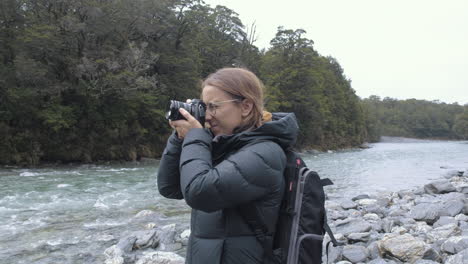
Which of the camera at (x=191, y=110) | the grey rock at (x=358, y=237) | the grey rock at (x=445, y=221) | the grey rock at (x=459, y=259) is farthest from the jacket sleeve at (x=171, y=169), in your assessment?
the grey rock at (x=445, y=221)

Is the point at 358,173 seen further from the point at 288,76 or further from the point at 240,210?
the point at 288,76

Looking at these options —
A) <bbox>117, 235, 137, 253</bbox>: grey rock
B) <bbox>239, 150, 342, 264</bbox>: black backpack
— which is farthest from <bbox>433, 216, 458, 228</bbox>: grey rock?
<bbox>239, 150, 342, 264</bbox>: black backpack

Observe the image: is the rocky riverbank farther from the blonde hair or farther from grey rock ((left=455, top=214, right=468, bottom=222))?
the blonde hair

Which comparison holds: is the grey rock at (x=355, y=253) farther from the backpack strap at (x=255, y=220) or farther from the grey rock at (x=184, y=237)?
the backpack strap at (x=255, y=220)

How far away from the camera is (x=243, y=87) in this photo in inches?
63.8

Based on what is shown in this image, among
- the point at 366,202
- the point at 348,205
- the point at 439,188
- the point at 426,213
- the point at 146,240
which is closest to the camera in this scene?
the point at 146,240

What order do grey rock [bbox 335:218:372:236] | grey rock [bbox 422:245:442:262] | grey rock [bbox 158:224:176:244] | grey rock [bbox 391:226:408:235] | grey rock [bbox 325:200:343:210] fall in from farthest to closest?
grey rock [bbox 325:200:343:210] → grey rock [bbox 335:218:372:236] → grey rock [bbox 391:226:408:235] → grey rock [bbox 158:224:176:244] → grey rock [bbox 422:245:442:262]

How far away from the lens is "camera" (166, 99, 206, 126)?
1.63 meters

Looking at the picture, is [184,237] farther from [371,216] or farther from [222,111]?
[222,111]

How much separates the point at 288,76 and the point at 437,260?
39651 millimetres

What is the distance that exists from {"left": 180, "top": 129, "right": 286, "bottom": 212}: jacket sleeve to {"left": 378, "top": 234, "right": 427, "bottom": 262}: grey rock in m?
3.46

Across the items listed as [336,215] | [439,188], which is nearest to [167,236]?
[336,215]

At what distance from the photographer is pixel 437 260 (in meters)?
4.09

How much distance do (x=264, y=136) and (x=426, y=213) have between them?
249 inches
